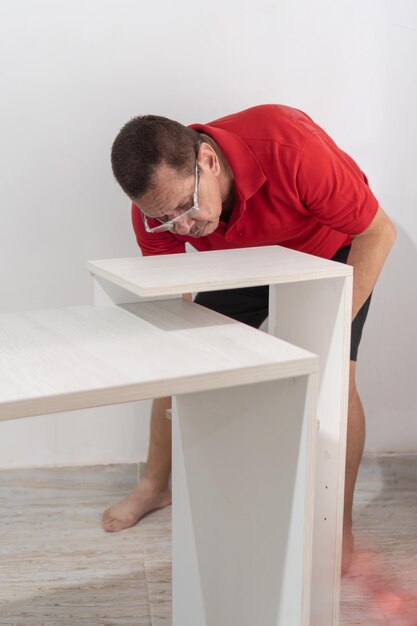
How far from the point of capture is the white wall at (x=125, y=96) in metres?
2.12

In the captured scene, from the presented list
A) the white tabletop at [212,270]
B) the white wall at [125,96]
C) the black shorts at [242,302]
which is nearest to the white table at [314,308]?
the white tabletop at [212,270]

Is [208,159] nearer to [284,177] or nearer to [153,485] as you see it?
[284,177]

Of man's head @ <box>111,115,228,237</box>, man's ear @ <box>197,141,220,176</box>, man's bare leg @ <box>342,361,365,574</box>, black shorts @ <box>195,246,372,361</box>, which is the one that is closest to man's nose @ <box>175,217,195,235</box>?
man's head @ <box>111,115,228,237</box>

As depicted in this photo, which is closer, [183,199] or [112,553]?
[183,199]

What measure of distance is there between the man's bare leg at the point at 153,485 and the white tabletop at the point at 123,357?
2.47ft

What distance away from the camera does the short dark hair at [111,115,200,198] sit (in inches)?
61.2

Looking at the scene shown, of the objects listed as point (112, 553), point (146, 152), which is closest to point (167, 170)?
point (146, 152)

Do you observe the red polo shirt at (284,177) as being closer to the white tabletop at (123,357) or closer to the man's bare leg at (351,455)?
the white tabletop at (123,357)

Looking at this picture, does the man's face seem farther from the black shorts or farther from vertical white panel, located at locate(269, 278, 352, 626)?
the black shorts

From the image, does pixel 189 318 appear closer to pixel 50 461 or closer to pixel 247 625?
pixel 247 625

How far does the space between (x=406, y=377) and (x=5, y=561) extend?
4.11 ft

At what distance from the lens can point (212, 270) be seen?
1481 millimetres

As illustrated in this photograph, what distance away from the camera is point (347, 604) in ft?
Result: 6.26

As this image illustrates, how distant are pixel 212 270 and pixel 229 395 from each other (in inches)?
8.8
